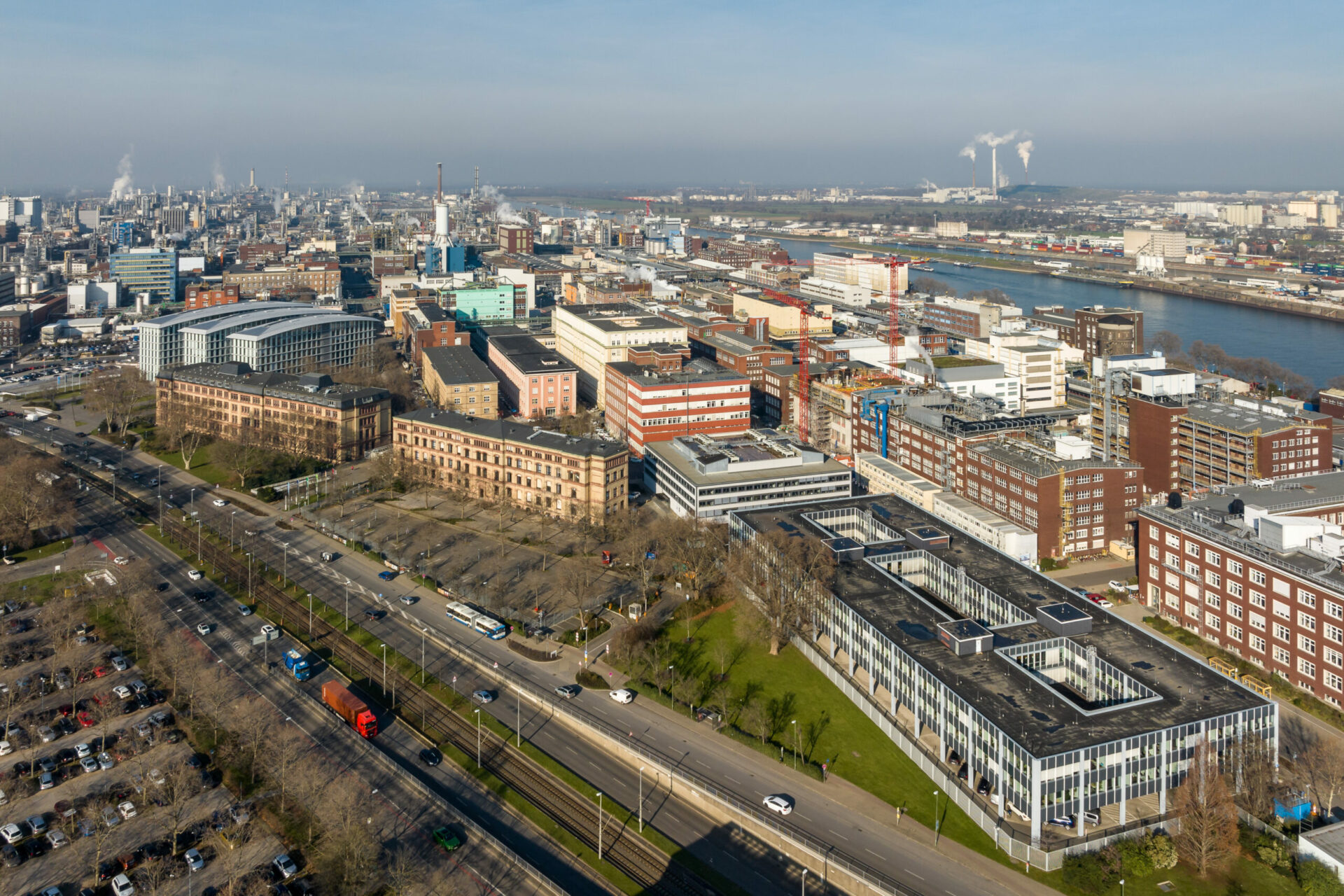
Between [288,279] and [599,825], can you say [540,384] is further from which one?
[288,279]

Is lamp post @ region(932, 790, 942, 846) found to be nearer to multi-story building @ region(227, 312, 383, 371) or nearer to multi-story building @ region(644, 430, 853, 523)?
multi-story building @ region(644, 430, 853, 523)

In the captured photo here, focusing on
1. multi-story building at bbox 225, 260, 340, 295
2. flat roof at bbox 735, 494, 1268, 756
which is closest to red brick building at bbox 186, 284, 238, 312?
multi-story building at bbox 225, 260, 340, 295

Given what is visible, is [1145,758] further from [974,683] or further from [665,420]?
[665,420]

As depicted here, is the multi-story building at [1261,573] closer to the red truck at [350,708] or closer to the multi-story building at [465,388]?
the red truck at [350,708]

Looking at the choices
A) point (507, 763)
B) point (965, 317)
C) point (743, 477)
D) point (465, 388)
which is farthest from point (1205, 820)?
point (965, 317)

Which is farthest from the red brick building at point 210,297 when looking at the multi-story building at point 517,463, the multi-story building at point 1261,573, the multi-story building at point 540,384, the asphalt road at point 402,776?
the multi-story building at point 1261,573
